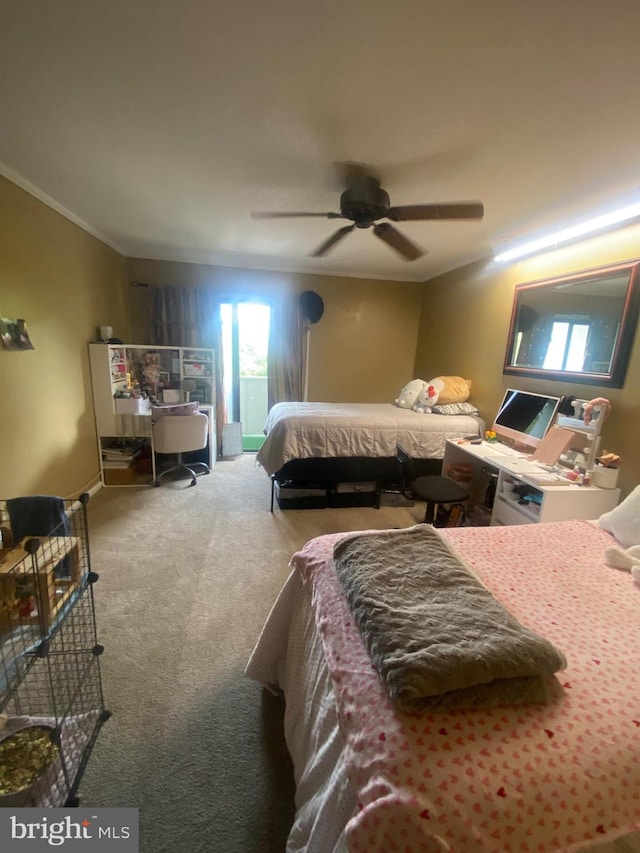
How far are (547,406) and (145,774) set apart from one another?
304 centimetres

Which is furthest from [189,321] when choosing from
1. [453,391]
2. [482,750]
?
[482,750]

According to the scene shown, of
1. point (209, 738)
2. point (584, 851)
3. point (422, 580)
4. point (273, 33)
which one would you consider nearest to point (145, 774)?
point (209, 738)

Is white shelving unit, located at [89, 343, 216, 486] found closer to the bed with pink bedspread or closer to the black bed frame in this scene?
the black bed frame

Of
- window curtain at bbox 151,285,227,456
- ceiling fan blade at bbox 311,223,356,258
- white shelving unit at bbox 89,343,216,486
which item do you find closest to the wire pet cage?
white shelving unit at bbox 89,343,216,486

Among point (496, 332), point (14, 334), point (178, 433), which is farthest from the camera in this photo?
point (178, 433)

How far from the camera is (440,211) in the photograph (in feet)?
6.52

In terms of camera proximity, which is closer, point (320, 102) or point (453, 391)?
point (320, 102)

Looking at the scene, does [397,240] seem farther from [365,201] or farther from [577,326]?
[577,326]

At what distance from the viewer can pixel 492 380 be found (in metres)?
3.42

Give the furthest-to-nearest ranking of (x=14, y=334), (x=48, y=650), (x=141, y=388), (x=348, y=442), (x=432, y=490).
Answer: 1. (x=141, y=388)
2. (x=348, y=442)
3. (x=432, y=490)
4. (x=14, y=334)
5. (x=48, y=650)

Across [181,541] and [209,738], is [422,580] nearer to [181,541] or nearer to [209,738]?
[209,738]

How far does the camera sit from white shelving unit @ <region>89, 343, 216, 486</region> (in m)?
3.48

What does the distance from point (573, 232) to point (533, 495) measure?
186cm

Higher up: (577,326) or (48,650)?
(577,326)
